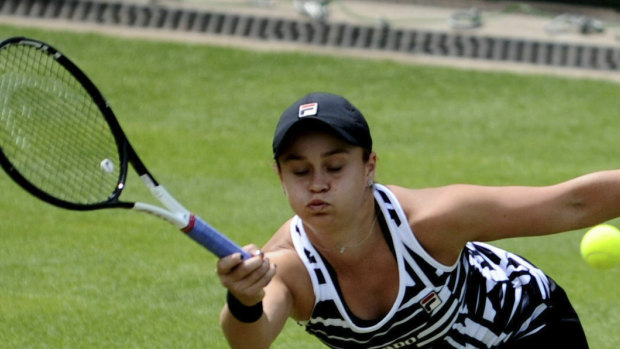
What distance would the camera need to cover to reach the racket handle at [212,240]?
150 inches

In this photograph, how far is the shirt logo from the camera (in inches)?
168

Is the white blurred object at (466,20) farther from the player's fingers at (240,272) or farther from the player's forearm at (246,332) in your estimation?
the player's fingers at (240,272)

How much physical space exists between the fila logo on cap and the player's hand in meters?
0.50

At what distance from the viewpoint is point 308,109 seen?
4.02 m

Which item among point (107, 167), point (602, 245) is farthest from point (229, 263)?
point (602, 245)

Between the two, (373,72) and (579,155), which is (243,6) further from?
(579,155)

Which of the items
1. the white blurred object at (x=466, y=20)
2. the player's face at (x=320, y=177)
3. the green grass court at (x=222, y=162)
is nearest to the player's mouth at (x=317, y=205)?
the player's face at (x=320, y=177)

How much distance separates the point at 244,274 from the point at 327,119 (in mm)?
596

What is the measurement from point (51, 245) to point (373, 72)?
4.45 meters

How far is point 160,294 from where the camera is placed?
6941mm

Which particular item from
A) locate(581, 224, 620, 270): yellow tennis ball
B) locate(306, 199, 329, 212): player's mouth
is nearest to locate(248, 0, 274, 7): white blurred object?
locate(581, 224, 620, 270): yellow tennis ball

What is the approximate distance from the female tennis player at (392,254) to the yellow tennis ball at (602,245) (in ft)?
4.32

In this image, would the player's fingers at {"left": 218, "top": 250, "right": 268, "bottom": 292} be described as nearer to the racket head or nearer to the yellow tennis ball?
the racket head

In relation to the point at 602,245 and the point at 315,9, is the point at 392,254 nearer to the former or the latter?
the point at 602,245
